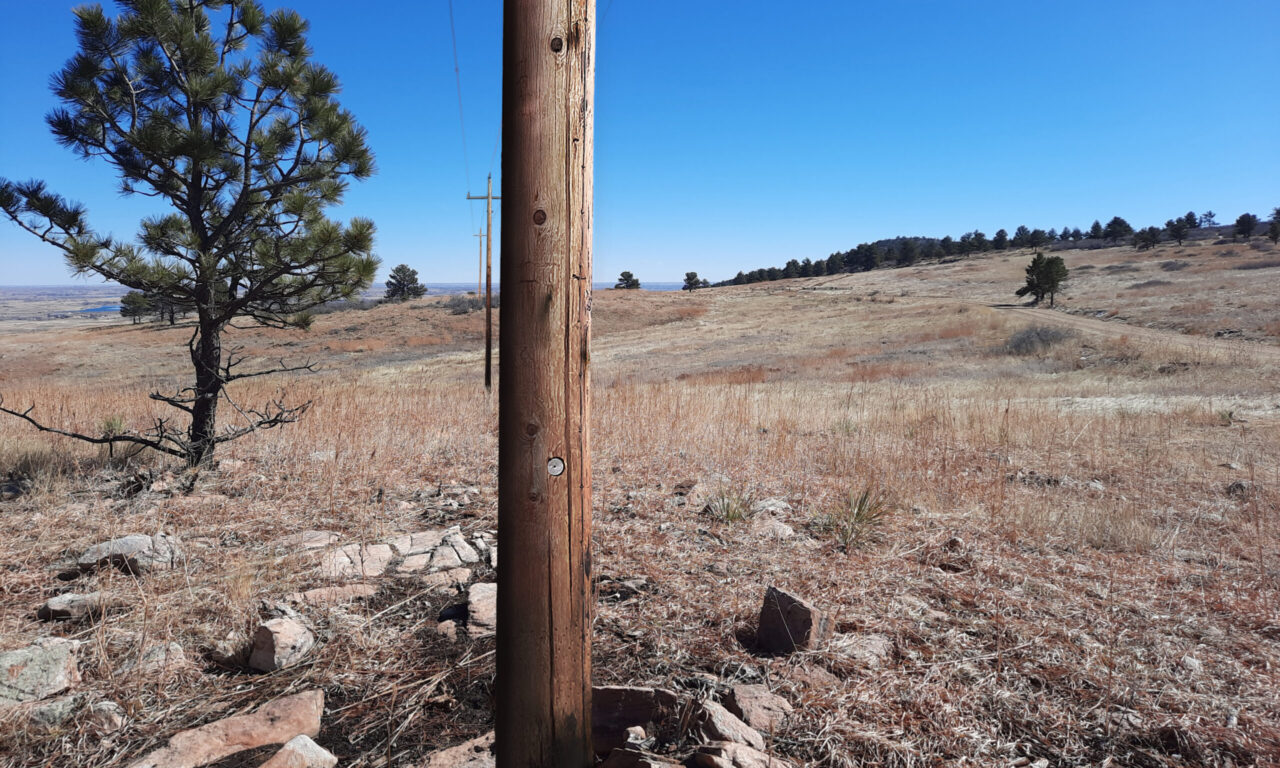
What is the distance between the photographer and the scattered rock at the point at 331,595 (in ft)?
11.1

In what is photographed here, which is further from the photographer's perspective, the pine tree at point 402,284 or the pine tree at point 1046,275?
the pine tree at point 402,284

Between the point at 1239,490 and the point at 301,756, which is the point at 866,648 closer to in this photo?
the point at 301,756

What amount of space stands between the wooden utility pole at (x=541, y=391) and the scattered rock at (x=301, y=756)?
2.74ft

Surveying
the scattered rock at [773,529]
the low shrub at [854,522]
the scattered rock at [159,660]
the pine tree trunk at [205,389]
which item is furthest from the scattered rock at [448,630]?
the pine tree trunk at [205,389]

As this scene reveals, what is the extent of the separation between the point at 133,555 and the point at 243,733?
2.15 m

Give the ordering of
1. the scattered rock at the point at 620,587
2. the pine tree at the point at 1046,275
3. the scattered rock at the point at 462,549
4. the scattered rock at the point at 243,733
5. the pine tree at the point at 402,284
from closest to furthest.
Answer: the scattered rock at the point at 243,733 → the scattered rock at the point at 620,587 → the scattered rock at the point at 462,549 → the pine tree at the point at 1046,275 → the pine tree at the point at 402,284

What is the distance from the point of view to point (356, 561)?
402 cm

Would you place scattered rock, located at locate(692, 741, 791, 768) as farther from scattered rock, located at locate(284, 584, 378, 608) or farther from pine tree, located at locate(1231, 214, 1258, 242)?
pine tree, located at locate(1231, 214, 1258, 242)

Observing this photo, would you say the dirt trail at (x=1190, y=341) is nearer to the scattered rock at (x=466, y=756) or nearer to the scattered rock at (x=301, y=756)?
the scattered rock at (x=466, y=756)

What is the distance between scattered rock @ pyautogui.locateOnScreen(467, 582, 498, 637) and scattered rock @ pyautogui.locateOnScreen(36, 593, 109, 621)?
177 cm

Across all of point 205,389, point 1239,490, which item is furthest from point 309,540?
point 1239,490

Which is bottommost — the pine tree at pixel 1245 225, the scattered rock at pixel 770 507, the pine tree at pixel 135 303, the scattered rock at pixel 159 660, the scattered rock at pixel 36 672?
the scattered rock at pixel 770 507

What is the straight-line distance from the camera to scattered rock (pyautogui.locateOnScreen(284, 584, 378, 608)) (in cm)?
340

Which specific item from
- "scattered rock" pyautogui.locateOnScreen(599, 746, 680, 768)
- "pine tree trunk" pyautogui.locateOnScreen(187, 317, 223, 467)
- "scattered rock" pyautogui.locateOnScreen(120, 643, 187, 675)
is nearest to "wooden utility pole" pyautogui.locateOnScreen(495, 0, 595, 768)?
"scattered rock" pyautogui.locateOnScreen(599, 746, 680, 768)
